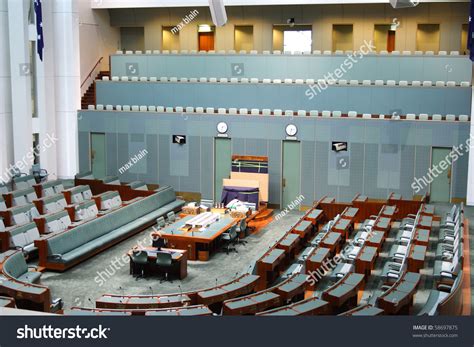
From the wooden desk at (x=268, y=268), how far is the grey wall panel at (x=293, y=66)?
10.1 meters

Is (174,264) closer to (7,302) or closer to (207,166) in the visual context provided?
(7,302)

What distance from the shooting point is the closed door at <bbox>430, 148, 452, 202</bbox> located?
61.3 ft

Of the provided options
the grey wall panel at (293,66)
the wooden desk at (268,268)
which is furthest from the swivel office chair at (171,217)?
the grey wall panel at (293,66)

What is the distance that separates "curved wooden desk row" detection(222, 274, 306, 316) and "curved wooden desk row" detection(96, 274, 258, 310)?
0.53 metres

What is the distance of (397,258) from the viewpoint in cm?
1259

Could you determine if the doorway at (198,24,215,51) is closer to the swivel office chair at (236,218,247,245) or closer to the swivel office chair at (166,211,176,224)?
the swivel office chair at (166,211,176,224)

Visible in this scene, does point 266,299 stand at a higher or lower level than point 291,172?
lower

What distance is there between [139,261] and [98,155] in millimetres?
9888

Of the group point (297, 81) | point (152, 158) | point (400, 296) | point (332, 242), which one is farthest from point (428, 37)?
point (400, 296)
